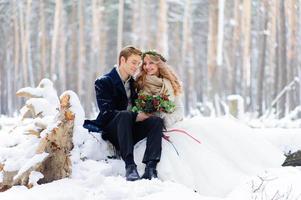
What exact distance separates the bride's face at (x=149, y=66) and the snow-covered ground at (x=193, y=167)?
65 cm

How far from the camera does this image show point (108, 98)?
16.3 ft

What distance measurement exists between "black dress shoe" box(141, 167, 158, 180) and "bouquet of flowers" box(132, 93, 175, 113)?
27.5 inches

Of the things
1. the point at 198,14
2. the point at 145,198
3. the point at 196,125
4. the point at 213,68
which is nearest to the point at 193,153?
the point at 196,125

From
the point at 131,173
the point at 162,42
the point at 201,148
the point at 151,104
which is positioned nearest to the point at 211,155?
the point at 201,148

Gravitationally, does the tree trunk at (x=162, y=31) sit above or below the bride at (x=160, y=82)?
above

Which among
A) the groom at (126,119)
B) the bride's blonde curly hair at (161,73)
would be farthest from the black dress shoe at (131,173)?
the bride's blonde curly hair at (161,73)

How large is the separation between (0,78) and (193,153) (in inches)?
1034

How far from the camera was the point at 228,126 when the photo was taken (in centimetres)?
553

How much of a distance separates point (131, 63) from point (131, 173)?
4.13 ft

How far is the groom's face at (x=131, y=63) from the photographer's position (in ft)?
16.6

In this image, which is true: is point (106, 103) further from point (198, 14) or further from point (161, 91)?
point (198, 14)

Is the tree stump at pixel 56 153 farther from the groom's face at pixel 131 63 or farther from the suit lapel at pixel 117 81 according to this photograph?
the groom's face at pixel 131 63

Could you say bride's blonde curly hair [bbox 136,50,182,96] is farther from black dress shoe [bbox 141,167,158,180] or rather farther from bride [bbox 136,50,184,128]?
black dress shoe [bbox 141,167,158,180]

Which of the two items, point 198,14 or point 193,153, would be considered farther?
point 198,14
